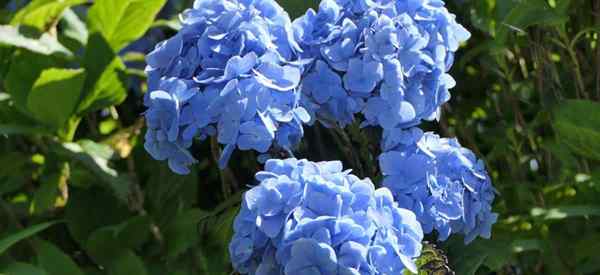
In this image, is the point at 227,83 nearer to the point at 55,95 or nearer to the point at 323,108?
the point at 323,108

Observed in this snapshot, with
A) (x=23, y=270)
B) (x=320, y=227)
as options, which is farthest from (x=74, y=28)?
(x=320, y=227)

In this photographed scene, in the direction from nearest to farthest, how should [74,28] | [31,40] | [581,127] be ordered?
[581,127] < [31,40] < [74,28]

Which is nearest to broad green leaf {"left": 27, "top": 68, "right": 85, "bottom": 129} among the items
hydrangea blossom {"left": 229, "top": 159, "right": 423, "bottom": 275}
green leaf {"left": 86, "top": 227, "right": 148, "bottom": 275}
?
green leaf {"left": 86, "top": 227, "right": 148, "bottom": 275}

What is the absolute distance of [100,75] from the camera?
2.22 meters

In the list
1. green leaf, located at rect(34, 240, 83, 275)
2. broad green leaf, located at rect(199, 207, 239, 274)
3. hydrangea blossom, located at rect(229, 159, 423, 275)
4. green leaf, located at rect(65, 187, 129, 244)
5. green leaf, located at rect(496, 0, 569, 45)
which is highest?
hydrangea blossom, located at rect(229, 159, 423, 275)

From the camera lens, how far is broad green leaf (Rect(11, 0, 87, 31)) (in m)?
2.25

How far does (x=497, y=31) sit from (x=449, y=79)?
482 millimetres

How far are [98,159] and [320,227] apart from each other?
101 centimetres

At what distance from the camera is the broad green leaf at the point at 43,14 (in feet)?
7.38

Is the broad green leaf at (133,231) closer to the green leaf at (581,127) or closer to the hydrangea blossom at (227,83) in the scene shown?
the hydrangea blossom at (227,83)

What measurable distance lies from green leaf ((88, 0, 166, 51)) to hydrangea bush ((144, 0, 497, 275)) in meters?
0.68

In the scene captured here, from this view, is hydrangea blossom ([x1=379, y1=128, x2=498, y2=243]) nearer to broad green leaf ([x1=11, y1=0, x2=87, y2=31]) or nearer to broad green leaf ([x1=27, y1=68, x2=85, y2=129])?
broad green leaf ([x1=27, y1=68, x2=85, y2=129])

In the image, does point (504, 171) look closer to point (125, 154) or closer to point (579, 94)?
point (579, 94)

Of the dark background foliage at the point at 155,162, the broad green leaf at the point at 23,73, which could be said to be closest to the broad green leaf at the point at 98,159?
the dark background foliage at the point at 155,162
